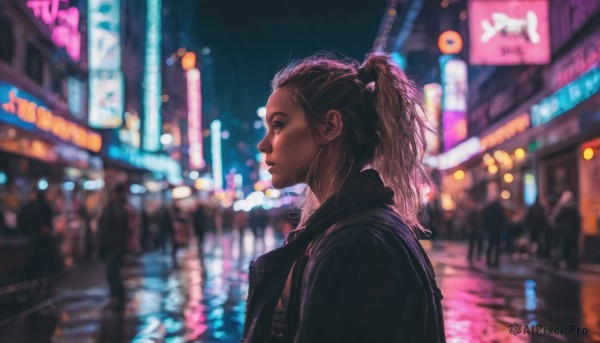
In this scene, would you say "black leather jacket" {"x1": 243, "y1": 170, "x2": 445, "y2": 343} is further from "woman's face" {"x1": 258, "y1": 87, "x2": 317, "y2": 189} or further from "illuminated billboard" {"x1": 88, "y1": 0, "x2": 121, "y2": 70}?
"illuminated billboard" {"x1": 88, "y1": 0, "x2": 121, "y2": 70}

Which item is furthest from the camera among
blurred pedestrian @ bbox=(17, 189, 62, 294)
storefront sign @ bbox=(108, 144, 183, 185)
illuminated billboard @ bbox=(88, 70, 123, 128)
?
storefront sign @ bbox=(108, 144, 183, 185)

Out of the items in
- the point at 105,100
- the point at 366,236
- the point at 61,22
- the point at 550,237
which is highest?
the point at 61,22

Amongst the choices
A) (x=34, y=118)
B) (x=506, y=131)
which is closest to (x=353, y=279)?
(x=34, y=118)

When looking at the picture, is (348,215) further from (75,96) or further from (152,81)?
(152,81)

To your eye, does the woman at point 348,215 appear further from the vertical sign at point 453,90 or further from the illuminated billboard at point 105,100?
the vertical sign at point 453,90

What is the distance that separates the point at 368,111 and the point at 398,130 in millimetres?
102

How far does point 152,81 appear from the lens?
38625 mm

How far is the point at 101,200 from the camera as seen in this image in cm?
2470

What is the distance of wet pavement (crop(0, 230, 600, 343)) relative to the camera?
853cm

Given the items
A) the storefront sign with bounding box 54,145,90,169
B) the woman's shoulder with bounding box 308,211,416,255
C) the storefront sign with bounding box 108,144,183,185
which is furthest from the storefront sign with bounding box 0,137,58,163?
the woman's shoulder with bounding box 308,211,416,255

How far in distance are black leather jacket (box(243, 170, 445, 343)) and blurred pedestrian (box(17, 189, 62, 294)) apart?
12.1m

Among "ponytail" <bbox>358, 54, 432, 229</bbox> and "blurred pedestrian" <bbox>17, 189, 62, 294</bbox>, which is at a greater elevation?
"ponytail" <bbox>358, 54, 432, 229</bbox>

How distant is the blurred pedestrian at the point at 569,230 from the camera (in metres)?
17.2

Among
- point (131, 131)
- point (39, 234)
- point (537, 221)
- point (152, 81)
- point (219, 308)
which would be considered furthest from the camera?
point (152, 81)
